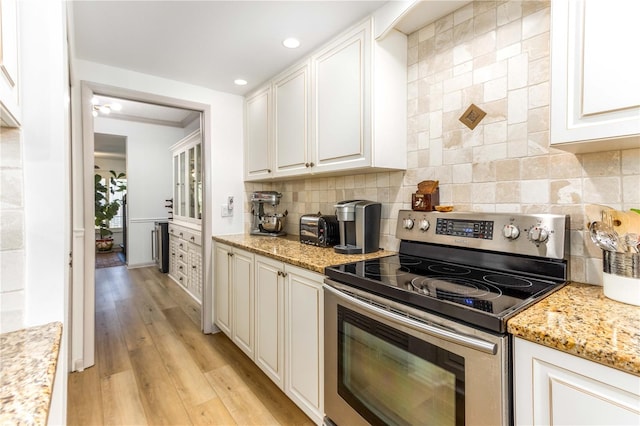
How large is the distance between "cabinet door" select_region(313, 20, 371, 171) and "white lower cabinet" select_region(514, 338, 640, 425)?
1.18m

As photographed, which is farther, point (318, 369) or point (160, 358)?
point (160, 358)

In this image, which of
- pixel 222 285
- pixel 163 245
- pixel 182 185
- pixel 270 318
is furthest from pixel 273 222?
pixel 163 245

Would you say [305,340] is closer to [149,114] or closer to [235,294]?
[235,294]

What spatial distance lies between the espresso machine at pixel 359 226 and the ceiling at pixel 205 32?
3.58ft

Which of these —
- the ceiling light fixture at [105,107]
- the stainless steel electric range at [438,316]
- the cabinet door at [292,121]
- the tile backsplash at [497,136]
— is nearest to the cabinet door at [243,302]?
the cabinet door at [292,121]

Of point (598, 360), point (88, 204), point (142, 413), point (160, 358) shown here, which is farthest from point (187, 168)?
point (598, 360)

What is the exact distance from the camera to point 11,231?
82 centimetres

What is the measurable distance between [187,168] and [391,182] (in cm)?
324

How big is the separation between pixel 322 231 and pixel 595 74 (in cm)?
153

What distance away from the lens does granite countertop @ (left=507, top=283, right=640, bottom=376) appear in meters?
0.69

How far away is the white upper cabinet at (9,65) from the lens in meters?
0.65

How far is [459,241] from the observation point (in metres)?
1.50

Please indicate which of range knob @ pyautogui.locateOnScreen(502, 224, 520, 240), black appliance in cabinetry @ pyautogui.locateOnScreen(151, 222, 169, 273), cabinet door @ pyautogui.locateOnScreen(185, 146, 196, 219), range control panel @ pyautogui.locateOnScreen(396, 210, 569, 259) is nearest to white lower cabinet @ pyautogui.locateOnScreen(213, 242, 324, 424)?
range control panel @ pyautogui.locateOnScreen(396, 210, 569, 259)

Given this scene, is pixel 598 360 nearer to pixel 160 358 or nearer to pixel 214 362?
pixel 214 362
